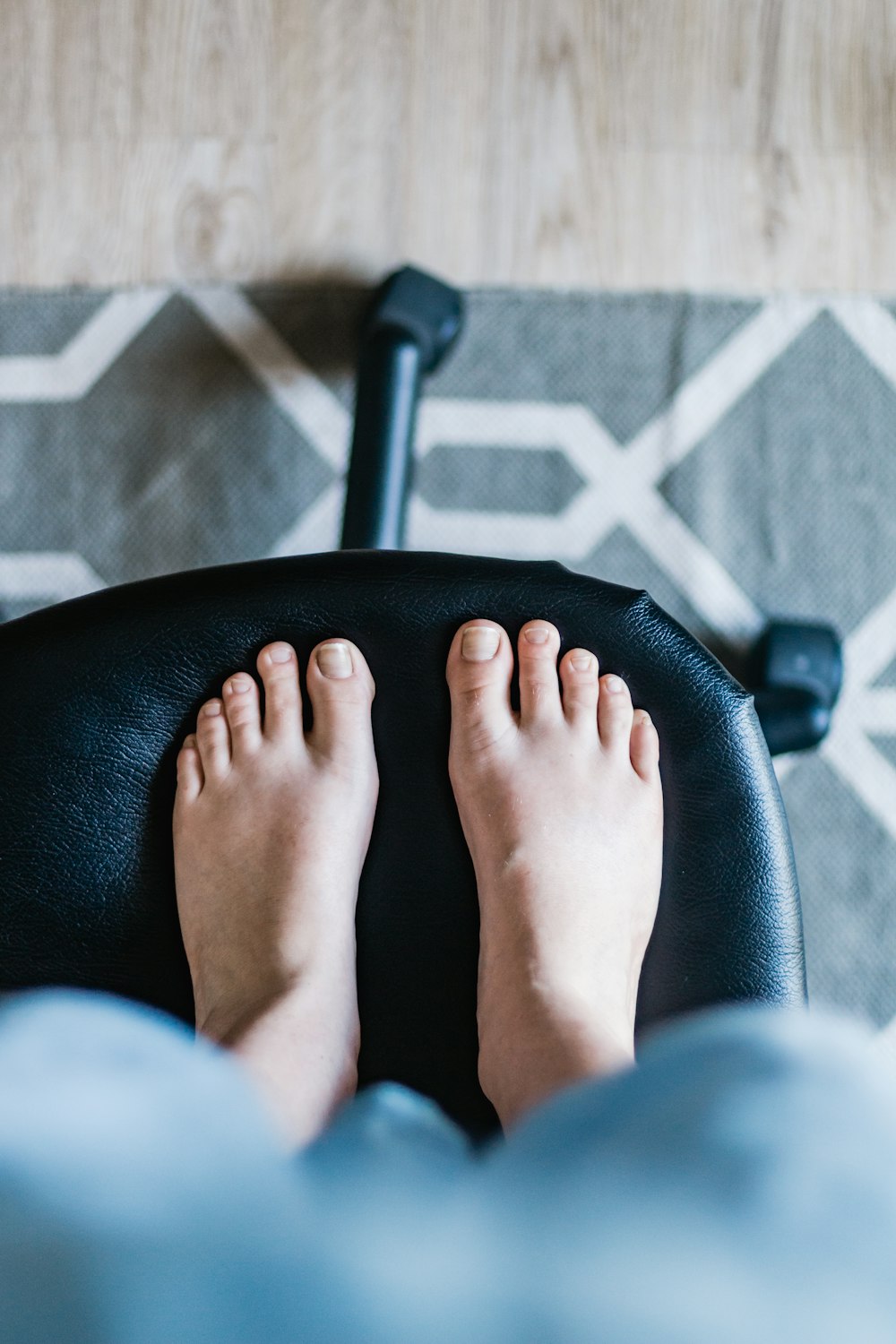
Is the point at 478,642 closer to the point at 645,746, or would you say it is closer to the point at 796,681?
the point at 645,746

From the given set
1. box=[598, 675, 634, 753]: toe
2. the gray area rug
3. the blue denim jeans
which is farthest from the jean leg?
the gray area rug

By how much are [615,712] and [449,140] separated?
65cm

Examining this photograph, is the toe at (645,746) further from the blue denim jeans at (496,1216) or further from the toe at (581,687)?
the blue denim jeans at (496,1216)

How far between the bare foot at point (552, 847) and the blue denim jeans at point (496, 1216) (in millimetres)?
156


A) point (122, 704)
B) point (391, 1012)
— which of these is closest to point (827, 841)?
point (391, 1012)

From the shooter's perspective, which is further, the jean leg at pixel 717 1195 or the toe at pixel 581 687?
the toe at pixel 581 687

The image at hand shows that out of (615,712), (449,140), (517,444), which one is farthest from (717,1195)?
(449,140)

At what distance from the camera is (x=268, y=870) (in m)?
0.64

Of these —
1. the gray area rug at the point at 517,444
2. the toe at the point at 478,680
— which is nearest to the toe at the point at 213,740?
the toe at the point at 478,680

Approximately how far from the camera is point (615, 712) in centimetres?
60

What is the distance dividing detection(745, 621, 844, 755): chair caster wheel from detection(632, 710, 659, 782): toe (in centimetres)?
24

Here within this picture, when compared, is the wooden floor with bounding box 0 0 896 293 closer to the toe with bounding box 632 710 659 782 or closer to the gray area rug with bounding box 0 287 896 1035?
the gray area rug with bounding box 0 287 896 1035

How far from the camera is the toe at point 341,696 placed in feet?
1.89

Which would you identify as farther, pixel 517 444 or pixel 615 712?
pixel 517 444
